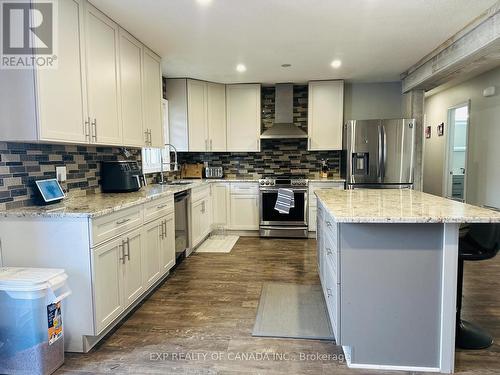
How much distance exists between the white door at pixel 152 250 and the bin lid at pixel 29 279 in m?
0.84

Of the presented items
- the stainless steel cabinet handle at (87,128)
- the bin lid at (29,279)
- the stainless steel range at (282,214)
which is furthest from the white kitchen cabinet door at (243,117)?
the bin lid at (29,279)

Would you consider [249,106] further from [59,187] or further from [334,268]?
[334,268]

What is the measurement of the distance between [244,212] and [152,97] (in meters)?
2.27

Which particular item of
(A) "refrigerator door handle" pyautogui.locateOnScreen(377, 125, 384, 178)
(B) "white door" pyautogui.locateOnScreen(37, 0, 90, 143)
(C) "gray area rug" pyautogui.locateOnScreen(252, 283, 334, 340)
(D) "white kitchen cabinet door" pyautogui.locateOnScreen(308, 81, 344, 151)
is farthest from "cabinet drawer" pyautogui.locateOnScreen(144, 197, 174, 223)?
(A) "refrigerator door handle" pyautogui.locateOnScreen(377, 125, 384, 178)

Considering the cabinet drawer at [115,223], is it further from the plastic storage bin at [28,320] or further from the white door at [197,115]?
the white door at [197,115]

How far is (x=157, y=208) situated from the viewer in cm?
296

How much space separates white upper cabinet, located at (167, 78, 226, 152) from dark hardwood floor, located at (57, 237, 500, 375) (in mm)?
2088

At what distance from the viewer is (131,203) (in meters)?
2.39

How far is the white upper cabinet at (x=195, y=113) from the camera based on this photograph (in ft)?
15.7

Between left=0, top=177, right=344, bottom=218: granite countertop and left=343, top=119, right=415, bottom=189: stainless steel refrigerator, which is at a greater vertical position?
left=343, top=119, right=415, bottom=189: stainless steel refrigerator

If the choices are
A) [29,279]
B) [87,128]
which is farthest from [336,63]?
[29,279]

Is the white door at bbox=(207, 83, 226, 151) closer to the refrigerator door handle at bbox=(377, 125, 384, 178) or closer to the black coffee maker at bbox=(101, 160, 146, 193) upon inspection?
the black coffee maker at bbox=(101, 160, 146, 193)

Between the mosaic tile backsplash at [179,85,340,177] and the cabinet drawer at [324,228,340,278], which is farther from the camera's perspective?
the mosaic tile backsplash at [179,85,340,177]

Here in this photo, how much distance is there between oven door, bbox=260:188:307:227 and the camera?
4.78 meters
